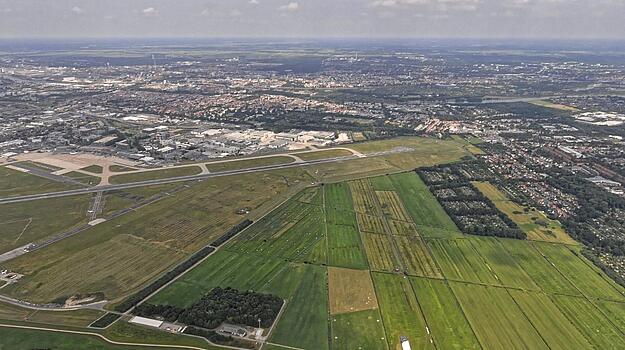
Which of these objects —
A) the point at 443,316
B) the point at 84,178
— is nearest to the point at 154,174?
the point at 84,178

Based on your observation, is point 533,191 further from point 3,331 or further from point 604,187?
point 3,331

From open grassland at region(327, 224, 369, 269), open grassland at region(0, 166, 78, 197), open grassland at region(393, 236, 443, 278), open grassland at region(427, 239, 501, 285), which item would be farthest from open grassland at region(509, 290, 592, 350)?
open grassland at region(0, 166, 78, 197)

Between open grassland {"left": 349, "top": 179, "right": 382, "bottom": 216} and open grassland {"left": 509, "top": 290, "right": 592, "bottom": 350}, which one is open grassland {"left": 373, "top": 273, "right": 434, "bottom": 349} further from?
open grassland {"left": 349, "top": 179, "right": 382, "bottom": 216}

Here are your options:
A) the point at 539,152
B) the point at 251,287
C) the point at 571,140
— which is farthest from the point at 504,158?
the point at 251,287

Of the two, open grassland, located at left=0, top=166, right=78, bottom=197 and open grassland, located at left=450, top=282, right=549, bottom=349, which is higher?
open grassland, located at left=0, top=166, right=78, bottom=197

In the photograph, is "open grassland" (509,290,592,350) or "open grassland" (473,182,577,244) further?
"open grassland" (473,182,577,244)

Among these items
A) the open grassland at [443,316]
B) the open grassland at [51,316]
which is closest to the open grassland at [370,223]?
the open grassland at [443,316]
